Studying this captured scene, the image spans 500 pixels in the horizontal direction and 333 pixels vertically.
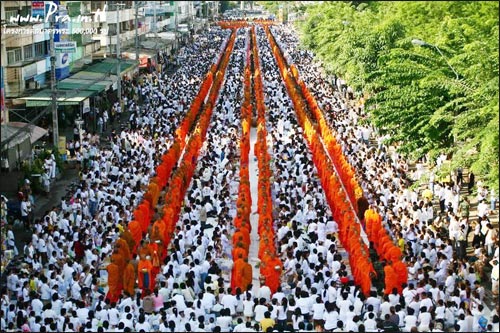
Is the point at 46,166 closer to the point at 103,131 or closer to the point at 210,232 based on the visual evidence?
the point at 210,232

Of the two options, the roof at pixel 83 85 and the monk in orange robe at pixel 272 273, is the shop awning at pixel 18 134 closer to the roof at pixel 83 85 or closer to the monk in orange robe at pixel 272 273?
the roof at pixel 83 85

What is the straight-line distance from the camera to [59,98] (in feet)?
127

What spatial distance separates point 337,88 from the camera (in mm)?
59094

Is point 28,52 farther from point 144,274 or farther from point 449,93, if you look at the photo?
point 449,93

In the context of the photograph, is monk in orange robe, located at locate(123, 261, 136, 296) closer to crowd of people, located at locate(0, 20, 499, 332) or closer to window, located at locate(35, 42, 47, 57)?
crowd of people, located at locate(0, 20, 499, 332)

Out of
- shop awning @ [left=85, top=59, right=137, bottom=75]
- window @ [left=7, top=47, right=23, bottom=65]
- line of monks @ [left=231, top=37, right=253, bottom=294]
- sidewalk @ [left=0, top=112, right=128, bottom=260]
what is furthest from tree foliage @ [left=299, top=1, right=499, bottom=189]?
shop awning @ [left=85, top=59, right=137, bottom=75]

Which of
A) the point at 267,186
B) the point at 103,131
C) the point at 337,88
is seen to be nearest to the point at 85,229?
the point at 267,186

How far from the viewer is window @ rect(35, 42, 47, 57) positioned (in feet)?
144

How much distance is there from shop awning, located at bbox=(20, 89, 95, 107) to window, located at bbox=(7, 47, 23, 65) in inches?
73.3

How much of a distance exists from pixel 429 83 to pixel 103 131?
2348 centimetres

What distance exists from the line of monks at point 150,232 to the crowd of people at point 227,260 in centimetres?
6

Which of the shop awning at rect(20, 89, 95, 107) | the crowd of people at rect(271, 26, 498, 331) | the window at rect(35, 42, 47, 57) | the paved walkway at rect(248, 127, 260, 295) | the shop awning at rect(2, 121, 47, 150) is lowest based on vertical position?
the paved walkway at rect(248, 127, 260, 295)

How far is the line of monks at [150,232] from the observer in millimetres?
19875

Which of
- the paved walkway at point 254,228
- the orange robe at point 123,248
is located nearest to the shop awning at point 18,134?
the paved walkway at point 254,228
